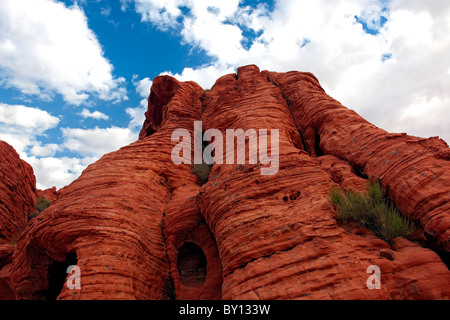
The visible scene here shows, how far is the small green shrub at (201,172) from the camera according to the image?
11984 millimetres

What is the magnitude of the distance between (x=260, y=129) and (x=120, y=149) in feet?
18.9

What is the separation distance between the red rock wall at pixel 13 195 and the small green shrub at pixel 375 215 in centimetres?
1636

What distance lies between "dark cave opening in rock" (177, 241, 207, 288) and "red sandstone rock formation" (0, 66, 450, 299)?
0.10ft

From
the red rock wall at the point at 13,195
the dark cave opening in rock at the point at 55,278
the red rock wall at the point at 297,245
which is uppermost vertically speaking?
the red rock wall at the point at 13,195

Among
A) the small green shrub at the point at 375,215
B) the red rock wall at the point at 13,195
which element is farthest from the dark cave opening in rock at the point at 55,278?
the small green shrub at the point at 375,215

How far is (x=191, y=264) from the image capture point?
28.0 ft

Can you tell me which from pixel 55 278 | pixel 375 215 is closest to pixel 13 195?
pixel 55 278

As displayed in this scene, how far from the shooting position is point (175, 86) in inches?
683

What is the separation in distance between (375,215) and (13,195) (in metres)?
19.1

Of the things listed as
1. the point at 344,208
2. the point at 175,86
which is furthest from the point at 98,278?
the point at 175,86

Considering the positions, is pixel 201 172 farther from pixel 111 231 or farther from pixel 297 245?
pixel 297 245

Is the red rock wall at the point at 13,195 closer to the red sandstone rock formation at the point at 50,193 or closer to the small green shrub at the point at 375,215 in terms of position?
the red sandstone rock formation at the point at 50,193
